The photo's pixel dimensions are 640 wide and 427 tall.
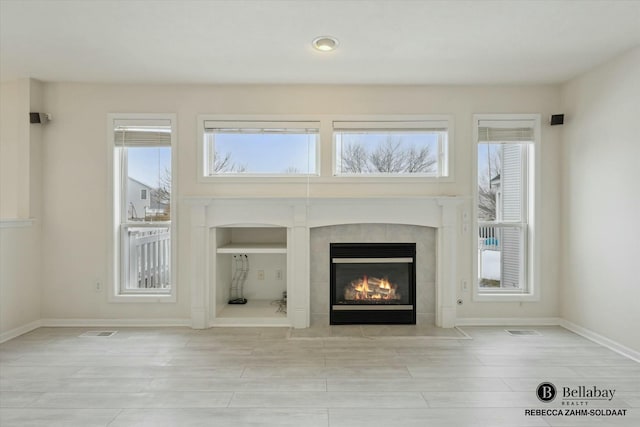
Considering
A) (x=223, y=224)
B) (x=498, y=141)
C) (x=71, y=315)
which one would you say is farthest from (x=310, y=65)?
(x=71, y=315)

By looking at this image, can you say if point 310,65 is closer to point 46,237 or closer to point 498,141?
point 498,141

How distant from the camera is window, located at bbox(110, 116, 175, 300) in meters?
4.36

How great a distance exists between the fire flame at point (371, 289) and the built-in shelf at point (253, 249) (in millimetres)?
851

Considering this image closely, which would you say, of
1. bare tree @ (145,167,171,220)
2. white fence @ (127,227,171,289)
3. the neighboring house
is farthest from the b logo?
the neighboring house

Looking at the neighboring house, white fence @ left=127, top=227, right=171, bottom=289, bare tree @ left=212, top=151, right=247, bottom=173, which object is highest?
bare tree @ left=212, top=151, right=247, bottom=173

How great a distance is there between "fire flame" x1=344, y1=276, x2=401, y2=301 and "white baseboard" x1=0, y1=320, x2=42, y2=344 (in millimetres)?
3260

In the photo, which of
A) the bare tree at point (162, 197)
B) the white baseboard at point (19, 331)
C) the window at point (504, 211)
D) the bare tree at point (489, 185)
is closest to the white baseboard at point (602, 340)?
the window at point (504, 211)

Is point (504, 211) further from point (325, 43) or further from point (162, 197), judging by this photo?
point (162, 197)

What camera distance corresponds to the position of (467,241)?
4.38 metres

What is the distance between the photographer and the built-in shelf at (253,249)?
4180 millimetres

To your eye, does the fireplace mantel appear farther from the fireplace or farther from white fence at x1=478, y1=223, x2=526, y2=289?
white fence at x1=478, y1=223, x2=526, y2=289

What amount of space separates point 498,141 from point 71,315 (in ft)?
16.3

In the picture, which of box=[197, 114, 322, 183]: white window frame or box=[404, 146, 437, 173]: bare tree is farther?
box=[404, 146, 437, 173]: bare tree

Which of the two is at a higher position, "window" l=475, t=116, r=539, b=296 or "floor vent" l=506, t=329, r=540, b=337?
"window" l=475, t=116, r=539, b=296
